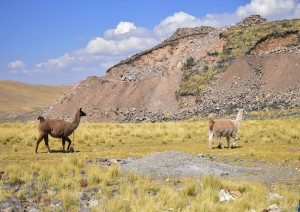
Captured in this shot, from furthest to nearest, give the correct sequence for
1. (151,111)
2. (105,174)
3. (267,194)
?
(151,111) → (105,174) → (267,194)

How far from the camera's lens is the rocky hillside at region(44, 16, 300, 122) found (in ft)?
175

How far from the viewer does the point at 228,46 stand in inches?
2564

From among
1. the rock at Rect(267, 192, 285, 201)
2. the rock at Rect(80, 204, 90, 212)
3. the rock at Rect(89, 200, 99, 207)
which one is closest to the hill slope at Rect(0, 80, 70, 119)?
the rock at Rect(89, 200, 99, 207)

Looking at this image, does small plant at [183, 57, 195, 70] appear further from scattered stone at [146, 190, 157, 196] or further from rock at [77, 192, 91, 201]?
rock at [77, 192, 91, 201]

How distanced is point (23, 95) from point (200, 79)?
12536 cm

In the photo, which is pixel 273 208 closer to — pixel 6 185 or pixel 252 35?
pixel 6 185

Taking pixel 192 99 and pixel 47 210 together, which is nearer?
pixel 47 210

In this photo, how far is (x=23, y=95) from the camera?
170500mm

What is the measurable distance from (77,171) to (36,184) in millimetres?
2213

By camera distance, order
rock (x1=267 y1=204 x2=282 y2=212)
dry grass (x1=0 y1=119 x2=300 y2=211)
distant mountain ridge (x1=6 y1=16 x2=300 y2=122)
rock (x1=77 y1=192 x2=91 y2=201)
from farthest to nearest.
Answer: distant mountain ridge (x1=6 y1=16 x2=300 y2=122)
rock (x1=77 y1=192 x2=91 y2=201)
dry grass (x1=0 y1=119 x2=300 y2=211)
rock (x1=267 y1=204 x2=282 y2=212)

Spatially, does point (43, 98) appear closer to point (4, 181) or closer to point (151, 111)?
point (151, 111)

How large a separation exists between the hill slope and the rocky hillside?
7755 cm

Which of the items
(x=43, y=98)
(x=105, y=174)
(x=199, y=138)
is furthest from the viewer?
(x=43, y=98)

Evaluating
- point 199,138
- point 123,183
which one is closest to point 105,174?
point 123,183
